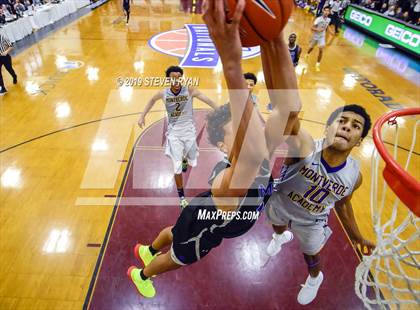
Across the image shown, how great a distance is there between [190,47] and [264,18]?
34.2 ft

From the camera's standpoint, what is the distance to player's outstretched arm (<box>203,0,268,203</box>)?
3.51ft

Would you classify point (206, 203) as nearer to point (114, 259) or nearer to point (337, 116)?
point (337, 116)

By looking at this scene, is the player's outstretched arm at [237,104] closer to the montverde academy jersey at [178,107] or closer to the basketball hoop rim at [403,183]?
the basketball hoop rim at [403,183]

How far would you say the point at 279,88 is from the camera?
Result: 4.67 ft

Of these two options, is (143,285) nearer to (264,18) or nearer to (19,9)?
(264,18)

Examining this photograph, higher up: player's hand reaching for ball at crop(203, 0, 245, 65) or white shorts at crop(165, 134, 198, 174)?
player's hand reaching for ball at crop(203, 0, 245, 65)

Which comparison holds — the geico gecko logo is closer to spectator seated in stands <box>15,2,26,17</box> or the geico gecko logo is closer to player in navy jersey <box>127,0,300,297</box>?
spectator seated in stands <box>15,2,26,17</box>

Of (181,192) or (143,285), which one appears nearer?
(143,285)

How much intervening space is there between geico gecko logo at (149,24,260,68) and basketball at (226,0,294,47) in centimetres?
823

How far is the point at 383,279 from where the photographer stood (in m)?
3.51

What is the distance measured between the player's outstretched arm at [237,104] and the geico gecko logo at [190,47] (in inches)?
324

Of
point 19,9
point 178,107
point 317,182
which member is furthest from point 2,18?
point 317,182

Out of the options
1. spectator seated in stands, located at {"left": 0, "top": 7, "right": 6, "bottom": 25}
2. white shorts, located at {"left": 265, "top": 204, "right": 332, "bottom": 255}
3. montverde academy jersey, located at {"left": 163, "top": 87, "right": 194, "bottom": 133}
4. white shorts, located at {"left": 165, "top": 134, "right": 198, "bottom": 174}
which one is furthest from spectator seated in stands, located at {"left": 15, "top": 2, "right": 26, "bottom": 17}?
white shorts, located at {"left": 265, "top": 204, "right": 332, "bottom": 255}

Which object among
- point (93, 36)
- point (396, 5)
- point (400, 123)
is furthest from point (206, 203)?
→ point (396, 5)
